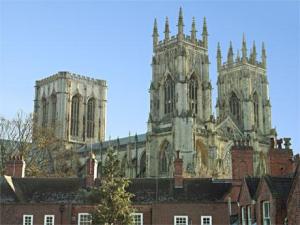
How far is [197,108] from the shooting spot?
93000 mm

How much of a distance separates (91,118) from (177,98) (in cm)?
3941

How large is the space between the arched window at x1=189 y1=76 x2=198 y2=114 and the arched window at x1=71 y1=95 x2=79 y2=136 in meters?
35.2

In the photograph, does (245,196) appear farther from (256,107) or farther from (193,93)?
(256,107)

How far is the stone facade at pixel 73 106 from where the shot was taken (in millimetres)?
118150

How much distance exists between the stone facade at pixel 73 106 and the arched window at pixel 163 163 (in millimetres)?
32939

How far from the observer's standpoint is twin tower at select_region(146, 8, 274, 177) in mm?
86125

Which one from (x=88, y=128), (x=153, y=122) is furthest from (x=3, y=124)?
(x=88, y=128)

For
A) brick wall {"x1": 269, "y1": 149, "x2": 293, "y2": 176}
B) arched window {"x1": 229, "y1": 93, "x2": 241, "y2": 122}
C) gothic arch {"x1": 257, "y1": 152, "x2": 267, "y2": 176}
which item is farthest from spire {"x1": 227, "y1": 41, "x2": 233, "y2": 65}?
brick wall {"x1": 269, "y1": 149, "x2": 293, "y2": 176}

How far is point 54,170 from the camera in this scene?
64.0 meters

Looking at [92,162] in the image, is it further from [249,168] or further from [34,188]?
[249,168]

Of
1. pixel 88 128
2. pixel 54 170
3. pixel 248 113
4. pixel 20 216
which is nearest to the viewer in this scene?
pixel 20 216

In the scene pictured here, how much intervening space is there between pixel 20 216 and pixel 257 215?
15.0 meters

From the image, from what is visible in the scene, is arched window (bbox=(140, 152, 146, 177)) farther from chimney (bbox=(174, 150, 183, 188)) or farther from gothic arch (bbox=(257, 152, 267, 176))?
chimney (bbox=(174, 150, 183, 188))

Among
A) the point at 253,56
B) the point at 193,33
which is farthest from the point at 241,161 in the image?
the point at 253,56
